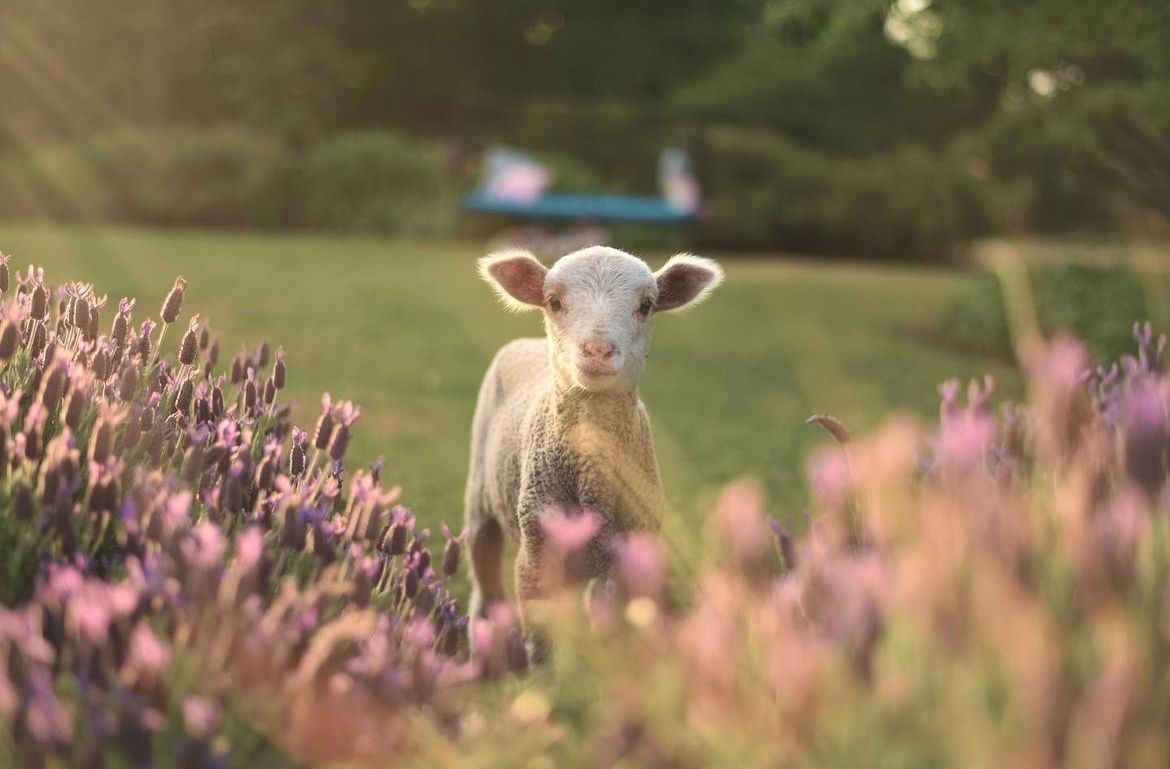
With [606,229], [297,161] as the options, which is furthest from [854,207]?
[297,161]

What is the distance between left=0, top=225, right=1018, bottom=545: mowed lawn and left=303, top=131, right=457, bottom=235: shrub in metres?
4.84

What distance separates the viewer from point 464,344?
14445 millimetres

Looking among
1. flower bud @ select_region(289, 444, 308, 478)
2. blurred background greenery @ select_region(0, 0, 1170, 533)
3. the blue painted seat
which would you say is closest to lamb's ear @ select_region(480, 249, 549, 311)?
flower bud @ select_region(289, 444, 308, 478)

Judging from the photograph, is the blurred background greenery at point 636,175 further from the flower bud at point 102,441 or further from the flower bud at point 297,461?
the flower bud at point 297,461

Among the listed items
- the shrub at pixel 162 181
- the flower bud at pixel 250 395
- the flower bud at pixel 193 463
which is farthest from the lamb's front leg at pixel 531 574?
the shrub at pixel 162 181

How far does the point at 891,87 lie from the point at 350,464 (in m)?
39.2

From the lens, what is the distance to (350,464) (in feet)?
27.9

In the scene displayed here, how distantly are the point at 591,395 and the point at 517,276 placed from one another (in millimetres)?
594

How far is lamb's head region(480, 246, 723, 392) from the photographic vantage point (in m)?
4.21

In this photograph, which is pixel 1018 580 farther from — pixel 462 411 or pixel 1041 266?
pixel 1041 266

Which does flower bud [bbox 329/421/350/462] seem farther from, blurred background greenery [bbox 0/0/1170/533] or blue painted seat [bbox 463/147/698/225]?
blue painted seat [bbox 463/147/698/225]

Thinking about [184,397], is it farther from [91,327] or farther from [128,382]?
[91,327]

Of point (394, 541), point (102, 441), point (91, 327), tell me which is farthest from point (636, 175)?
point (102, 441)

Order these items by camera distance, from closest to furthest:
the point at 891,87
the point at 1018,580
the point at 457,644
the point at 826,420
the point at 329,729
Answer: the point at 1018,580
the point at 329,729
the point at 457,644
the point at 826,420
the point at 891,87
